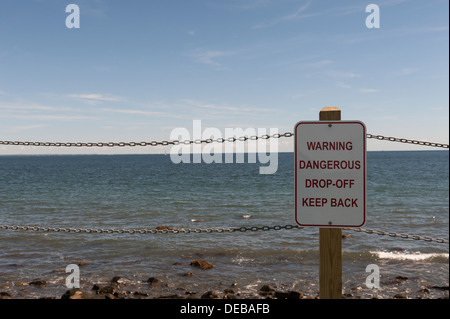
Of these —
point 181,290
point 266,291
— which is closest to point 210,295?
point 181,290

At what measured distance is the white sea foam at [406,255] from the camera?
1273cm

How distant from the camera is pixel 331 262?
3133mm

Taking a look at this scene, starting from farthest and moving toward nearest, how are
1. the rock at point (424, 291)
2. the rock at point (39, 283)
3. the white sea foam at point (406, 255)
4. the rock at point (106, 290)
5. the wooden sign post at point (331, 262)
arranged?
the white sea foam at point (406, 255), the rock at point (39, 283), the rock at point (424, 291), the rock at point (106, 290), the wooden sign post at point (331, 262)

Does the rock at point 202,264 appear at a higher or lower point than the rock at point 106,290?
lower

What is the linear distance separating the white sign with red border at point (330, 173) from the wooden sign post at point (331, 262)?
0.15 meters

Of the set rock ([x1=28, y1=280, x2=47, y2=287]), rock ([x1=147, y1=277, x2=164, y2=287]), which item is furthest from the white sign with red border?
rock ([x1=28, y1=280, x2=47, y2=287])

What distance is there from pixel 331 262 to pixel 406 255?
1171 centimetres

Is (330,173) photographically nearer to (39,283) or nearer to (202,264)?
(202,264)

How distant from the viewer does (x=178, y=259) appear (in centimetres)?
1284

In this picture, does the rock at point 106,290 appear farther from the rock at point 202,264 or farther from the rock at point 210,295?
the rock at point 202,264

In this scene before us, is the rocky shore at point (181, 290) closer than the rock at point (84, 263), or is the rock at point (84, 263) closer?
the rocky shore at point (181, 290)

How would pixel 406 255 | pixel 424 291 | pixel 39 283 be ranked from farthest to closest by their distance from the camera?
pixel 406 255
pixel 39 283
pixel 424 291

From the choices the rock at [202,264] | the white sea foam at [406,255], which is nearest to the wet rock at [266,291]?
the rock at [202,264]

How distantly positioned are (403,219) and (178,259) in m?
15.2
